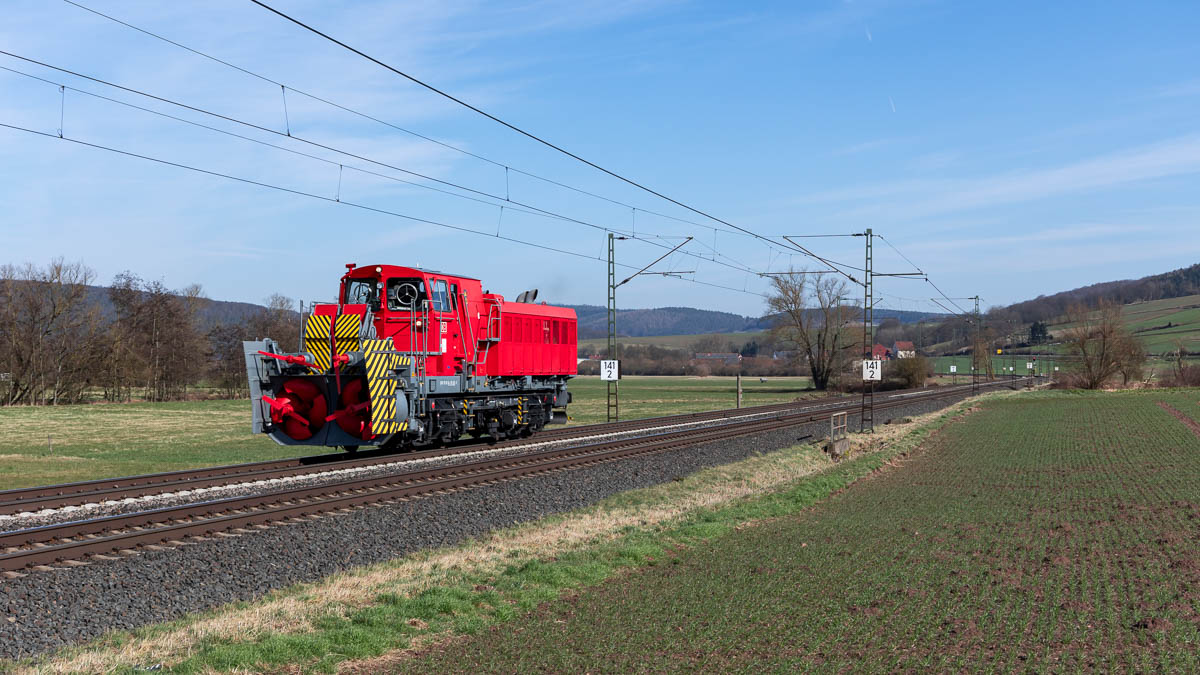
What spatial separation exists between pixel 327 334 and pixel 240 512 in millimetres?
7436

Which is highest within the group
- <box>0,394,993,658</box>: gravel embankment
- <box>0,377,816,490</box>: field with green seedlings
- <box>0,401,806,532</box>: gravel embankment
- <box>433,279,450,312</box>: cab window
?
<box>433,279,450,312</box>: cab window

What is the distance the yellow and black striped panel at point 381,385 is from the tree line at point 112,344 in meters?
54.1

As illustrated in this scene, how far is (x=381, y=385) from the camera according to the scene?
772 inches

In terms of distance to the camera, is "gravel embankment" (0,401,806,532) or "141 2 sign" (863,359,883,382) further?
"141 2 sign" (863,359,883,382)

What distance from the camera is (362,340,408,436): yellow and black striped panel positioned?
63.2 feet

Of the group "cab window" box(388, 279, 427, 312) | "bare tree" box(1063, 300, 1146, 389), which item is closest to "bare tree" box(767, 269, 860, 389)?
"bare tree" box(1063, 300, 1146, 389)

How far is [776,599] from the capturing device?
9.30 meters

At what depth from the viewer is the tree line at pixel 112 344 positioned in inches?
2451

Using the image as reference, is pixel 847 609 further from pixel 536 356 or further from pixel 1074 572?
pixel 536 356

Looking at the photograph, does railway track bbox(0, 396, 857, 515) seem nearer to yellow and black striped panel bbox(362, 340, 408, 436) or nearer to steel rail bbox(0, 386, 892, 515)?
steel rail bbox(0, 386, 892, 515)

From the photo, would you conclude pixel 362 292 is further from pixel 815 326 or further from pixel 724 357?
pixel 724 357

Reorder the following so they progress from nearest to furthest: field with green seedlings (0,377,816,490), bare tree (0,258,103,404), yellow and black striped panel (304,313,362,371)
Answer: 1. yellow and black striped panel (304,313,362,371)
2. field with green seedlings (0,377,816,490)
3. bare tree (0,258,103,404)

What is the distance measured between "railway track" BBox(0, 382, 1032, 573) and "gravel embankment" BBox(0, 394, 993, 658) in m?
0.46

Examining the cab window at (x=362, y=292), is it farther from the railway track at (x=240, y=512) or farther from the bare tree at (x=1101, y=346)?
the bare tree at (x=1101, y=346)
